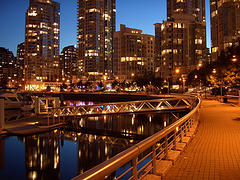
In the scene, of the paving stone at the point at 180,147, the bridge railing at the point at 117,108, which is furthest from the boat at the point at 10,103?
the paving stone at the point at 180,147

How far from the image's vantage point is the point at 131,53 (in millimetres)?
174125

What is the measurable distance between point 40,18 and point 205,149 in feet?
698

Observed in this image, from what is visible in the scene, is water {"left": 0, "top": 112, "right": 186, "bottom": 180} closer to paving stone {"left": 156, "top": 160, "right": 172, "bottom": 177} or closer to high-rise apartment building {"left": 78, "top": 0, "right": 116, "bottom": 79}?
paving stone {"left": 156, "top": 160, "right": 172, "bottom": 177}

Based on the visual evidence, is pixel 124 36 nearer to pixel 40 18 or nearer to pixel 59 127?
pixel 40 18

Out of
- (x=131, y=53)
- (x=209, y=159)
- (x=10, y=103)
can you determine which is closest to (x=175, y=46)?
(x=131, y=53)

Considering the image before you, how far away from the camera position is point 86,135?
28141 mm

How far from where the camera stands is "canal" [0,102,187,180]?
17766 millimetres

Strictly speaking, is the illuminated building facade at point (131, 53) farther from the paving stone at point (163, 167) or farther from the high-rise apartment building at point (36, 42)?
the paving stone at point (163, 167)

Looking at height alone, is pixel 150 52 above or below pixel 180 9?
below

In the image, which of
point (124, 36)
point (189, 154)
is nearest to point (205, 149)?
point (189, 154)

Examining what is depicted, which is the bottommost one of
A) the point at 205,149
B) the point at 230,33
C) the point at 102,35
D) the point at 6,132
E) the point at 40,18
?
the point at 6,132

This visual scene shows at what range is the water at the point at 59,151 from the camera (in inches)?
699

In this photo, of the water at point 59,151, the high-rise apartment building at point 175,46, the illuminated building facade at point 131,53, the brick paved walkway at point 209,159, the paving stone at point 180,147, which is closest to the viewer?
the brick paved walkway at point 209,159

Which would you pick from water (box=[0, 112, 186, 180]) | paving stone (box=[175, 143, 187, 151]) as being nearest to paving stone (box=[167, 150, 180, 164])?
paving stone (box=[175, 143, 187, 151])
